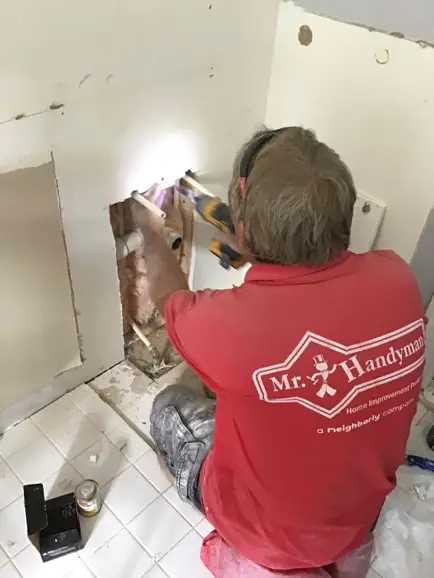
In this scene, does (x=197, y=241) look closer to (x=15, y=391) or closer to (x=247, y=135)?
(x=247, y=135)

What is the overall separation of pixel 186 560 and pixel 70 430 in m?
0.45

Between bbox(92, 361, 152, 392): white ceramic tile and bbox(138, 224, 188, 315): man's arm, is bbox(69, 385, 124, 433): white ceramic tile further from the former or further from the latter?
bbox(138, 224, 188, 315): man's arm

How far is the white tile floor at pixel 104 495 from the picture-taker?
50.4 inches

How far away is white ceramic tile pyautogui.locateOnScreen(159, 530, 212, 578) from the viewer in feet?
4.19

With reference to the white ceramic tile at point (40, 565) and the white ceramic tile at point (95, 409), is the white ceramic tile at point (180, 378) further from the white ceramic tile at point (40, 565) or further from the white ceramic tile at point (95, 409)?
the white ceramic tile at point (40, 565)

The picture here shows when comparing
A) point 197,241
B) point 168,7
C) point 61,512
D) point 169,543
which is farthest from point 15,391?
point 168,7

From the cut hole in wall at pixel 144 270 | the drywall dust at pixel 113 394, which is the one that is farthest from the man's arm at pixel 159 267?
the drywall dust at pixel 113 394

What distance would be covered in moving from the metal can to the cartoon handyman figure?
0.74 meters

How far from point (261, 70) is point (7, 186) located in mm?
727

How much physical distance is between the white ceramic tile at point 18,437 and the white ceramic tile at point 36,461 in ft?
0.05

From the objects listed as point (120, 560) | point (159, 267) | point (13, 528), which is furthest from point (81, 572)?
point (159, 267)

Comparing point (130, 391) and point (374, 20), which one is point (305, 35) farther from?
point (130, 391)

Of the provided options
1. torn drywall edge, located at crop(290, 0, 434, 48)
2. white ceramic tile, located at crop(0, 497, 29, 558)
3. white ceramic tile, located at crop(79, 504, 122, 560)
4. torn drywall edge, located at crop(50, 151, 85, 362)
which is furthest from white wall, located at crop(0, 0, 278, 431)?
white ceramic tile, located at crop(79, 504, 122, 560)

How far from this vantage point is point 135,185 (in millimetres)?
1410
